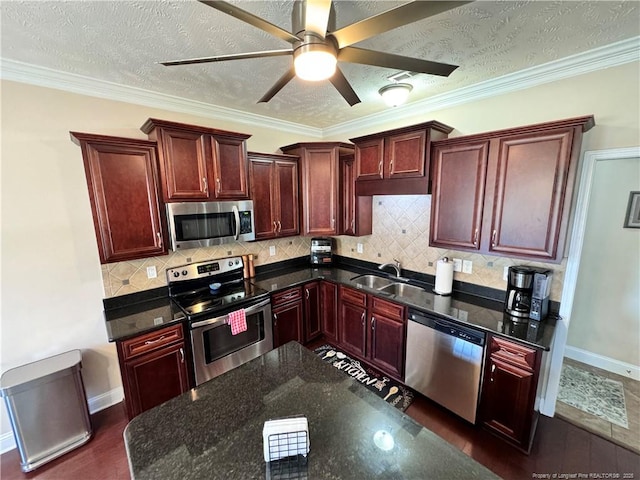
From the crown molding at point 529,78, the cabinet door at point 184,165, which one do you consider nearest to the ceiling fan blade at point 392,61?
the crown molding at point 529,78

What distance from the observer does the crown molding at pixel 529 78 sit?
1710mm

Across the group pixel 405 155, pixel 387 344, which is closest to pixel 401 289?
pixel 387 344

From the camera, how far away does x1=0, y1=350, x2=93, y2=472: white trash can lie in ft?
6.06

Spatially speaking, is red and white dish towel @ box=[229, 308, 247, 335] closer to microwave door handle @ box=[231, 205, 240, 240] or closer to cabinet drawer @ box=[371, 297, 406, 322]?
microwave door handle @ box=[231, 205, 240, 240]

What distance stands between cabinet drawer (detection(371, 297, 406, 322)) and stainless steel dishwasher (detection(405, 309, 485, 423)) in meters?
0.10

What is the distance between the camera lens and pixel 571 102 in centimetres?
194

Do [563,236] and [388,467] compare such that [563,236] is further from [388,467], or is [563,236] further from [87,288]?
[87,288]

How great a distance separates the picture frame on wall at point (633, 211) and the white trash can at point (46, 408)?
4976 millimetres

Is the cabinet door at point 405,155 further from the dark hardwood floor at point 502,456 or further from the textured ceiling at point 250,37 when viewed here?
the dark hardwood floor at point 502,456

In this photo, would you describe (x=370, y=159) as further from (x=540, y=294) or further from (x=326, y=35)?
(x=540, y=294)

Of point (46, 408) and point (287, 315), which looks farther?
point (287, 315)

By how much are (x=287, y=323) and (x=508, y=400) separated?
6.63 feet

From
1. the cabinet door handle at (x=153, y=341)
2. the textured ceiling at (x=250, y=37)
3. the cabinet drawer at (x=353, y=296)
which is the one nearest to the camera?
the textured ceiling at (x=250, y=37)

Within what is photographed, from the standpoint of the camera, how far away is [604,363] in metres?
2.82
